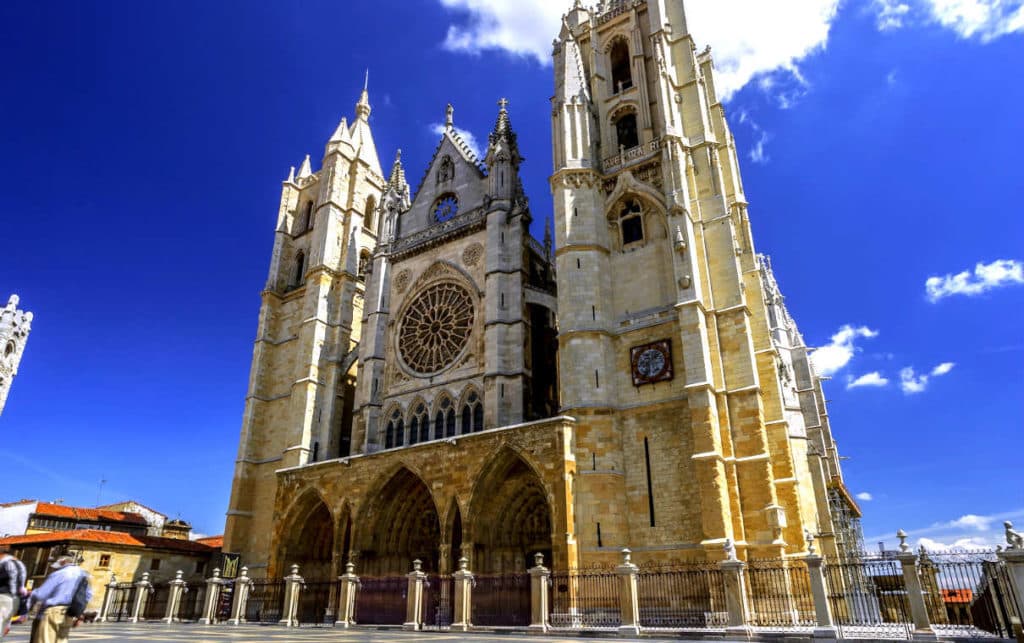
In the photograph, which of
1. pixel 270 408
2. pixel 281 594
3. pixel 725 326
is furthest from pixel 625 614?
pixel 270 408

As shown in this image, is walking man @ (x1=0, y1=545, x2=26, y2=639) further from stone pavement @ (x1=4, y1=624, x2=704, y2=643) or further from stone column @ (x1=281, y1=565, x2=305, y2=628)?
stone column @ (x1=281, y1=565, x2=305, y2=628)

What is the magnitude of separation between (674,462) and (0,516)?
33.3 metres

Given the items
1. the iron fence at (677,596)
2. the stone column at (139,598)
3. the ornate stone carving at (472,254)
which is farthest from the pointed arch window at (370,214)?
the iron fence at (677,596)

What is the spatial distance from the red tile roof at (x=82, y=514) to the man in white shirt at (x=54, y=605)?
33.7 metres

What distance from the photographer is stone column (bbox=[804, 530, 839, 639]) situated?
1037cm

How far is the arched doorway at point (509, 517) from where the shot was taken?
17.8 m

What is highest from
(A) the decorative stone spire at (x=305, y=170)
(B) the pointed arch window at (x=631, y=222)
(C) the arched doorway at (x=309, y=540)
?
(A) the decorative stone spire at (x=305, y=170)

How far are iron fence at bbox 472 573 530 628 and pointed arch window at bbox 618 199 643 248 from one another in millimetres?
10911

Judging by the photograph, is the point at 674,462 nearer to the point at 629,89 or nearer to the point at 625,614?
the point at 625,614

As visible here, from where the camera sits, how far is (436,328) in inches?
942

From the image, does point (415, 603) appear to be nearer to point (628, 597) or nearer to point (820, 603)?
point (628, 597)

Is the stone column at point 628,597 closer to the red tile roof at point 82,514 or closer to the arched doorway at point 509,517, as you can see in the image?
the arched doorway at point 509,517

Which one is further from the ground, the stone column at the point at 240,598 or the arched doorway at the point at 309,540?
the arched doorway at the point at 309,540

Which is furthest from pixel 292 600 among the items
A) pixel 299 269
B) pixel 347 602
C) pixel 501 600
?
pixel 299 269
